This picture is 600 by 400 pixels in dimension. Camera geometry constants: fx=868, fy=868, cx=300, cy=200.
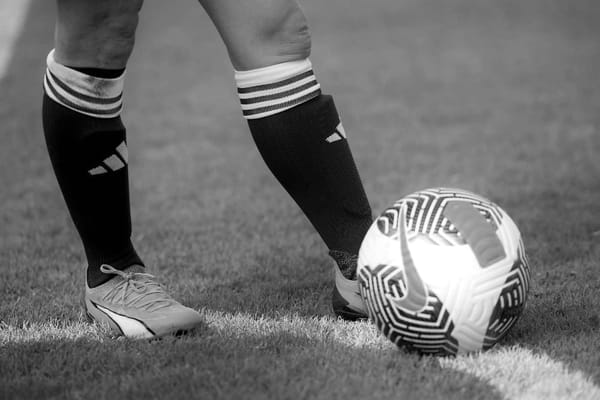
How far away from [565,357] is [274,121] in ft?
3.57

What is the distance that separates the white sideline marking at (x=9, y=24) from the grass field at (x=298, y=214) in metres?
0.22

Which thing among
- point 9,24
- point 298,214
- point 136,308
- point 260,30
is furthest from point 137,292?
point 9,24

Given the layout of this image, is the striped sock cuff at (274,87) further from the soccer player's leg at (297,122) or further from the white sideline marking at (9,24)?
the white sideline marking at (9,24)

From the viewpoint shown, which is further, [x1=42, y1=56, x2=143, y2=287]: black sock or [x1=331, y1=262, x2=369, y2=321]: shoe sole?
[x1=331, y1=262, x2=369, y2=321]: shoe sole

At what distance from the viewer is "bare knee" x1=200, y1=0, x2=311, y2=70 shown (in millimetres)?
2531

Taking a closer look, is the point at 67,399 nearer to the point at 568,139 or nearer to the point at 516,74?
the point at 568,139

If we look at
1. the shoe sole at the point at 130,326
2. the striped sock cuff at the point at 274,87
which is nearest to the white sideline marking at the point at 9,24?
the shoe sole at the point at 130,326

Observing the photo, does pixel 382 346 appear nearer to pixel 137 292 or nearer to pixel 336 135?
pixel 336 135

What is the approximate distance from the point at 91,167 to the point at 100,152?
0.18ft

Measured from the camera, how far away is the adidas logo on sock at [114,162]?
2.74 metres

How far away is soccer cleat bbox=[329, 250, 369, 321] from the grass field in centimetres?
7

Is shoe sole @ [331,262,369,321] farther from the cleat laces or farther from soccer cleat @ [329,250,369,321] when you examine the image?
the cleat laces

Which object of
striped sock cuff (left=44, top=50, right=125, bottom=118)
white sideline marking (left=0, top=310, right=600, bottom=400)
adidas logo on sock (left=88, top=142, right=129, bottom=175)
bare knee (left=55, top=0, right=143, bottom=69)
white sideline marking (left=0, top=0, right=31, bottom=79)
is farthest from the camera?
white sideline marking (left=0, top=0, right=31, bottom=79)

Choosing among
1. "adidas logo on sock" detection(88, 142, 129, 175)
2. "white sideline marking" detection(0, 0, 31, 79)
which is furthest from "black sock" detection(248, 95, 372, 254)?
"white sideline marking" detection(0, 0, 31, 79)
